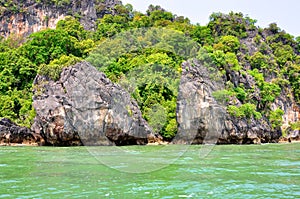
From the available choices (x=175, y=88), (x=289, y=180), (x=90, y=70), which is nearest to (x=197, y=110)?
(x=175, y=88)

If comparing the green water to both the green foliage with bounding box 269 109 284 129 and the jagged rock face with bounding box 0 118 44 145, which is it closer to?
the jagged rock face with bounding box 0 118 44 145

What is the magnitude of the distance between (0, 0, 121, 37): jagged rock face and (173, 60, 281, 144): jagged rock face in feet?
98.6

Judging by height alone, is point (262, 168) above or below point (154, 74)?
below

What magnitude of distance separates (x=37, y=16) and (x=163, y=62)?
1220 inches

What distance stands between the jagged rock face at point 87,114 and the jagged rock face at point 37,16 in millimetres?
30164

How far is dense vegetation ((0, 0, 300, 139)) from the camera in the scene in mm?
32875

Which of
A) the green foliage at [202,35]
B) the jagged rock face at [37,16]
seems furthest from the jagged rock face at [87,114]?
the jagged rock face at [37,16]

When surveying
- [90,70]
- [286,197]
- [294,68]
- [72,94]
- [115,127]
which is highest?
[294,68]

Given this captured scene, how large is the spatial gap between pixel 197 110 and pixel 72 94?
989 centimetres

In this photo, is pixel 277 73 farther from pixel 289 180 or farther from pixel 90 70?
pixel 289 180

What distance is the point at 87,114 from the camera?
88.7 ft

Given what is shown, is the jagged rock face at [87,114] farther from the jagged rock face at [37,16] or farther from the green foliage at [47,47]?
the jagged rock face at [37,16]

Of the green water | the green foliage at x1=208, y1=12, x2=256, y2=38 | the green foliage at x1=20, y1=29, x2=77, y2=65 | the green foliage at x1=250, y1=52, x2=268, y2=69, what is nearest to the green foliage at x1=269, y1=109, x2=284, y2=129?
the green foliage at x1=250, y1=52, x2=268, y2=69

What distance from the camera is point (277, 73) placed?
153 ft
